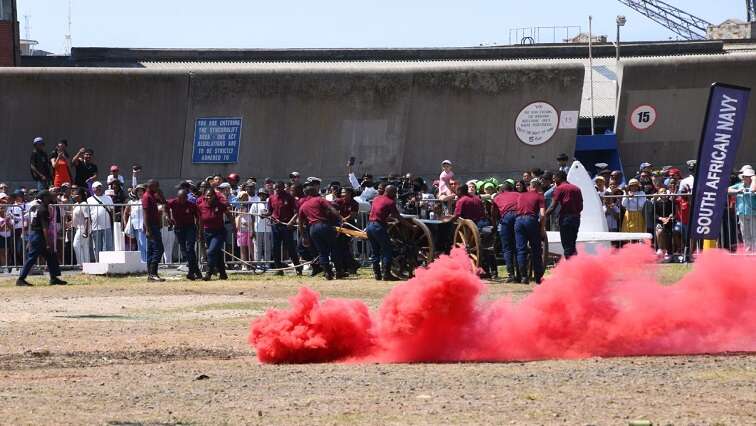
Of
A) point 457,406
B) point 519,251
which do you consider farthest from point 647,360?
point 519,251

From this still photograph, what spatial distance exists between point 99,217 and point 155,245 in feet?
5.11

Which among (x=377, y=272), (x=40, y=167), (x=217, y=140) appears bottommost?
(x=377, y=272)

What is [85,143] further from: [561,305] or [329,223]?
[561,305]

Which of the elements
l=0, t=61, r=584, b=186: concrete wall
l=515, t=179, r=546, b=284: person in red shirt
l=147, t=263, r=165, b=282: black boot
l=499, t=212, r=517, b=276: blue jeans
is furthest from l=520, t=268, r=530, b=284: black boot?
l=0, t=61, r=584, b=186: concrete wall

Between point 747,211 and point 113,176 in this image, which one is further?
point 113,176

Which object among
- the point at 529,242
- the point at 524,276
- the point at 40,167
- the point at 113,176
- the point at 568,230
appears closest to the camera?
the point at 529,242

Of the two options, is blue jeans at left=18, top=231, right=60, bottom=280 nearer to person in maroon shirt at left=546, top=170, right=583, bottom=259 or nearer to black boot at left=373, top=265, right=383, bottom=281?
black boot at left=373, top=265, right=383, bottom=281

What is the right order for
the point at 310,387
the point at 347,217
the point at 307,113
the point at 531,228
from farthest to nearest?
the point at 307,113 → the point at 347,217 → the point at 531,228 → the point at 310,387

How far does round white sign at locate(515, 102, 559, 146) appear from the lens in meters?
29.1

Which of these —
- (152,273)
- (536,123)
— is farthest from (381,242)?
(536,123)

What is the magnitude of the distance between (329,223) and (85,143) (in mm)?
7074

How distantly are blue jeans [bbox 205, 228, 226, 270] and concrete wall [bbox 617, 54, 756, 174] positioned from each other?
10.5 meters

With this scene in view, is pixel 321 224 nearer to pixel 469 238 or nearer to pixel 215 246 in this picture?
pixel 215 246

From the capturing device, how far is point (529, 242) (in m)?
20.6
